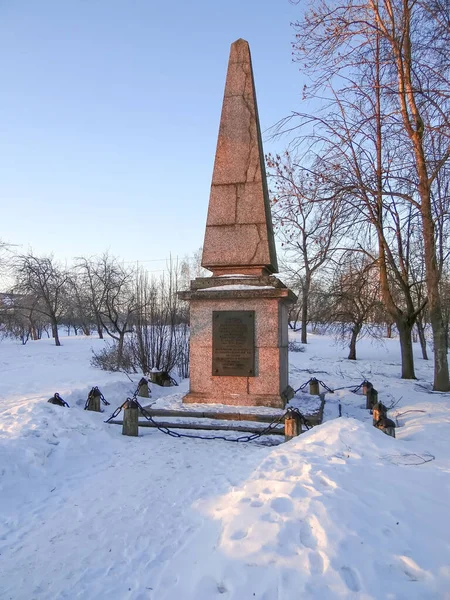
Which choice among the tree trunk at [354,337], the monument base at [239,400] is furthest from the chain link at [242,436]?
the tree trunk at [354,337]

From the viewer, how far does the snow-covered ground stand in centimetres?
249

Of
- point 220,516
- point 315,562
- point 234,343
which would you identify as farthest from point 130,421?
point 315,562

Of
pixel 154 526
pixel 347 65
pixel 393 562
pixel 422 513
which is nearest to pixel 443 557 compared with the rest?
pixel 393 562

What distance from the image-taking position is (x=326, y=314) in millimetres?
19797

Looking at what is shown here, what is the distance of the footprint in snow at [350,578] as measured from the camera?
233 cm

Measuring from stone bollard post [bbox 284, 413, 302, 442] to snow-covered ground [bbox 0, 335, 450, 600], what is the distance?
522mm

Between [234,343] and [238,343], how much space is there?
69 millimetres

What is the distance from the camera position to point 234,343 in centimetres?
755

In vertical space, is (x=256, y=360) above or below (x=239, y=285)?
below

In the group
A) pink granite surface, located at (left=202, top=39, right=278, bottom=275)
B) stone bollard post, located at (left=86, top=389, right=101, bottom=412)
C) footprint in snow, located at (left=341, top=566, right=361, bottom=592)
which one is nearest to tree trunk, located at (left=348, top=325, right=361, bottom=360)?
pink granite surface, located at (left=202, top=39, right=278, bottom=275)

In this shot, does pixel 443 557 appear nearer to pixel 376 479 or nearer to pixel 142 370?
pixel 376 479

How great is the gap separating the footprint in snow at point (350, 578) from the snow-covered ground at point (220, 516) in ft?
0.04

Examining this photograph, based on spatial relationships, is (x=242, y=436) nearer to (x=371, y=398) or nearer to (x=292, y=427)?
(x=292, y=427)

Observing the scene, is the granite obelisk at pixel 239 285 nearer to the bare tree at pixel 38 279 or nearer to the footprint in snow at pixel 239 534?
the footprint in snow at pixel 239 534
